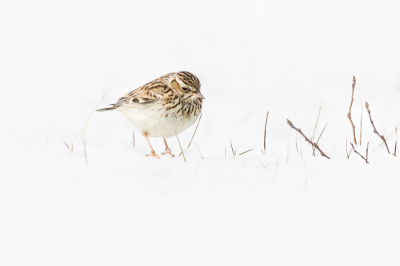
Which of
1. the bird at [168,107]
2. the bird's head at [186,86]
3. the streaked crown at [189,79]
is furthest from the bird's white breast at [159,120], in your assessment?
the streaked crown at [189,79]

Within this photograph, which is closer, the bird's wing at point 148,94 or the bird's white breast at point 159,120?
the bird's white breast at point 159,120

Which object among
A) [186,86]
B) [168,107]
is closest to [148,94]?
[168,107]

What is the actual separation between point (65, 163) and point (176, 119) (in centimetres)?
178

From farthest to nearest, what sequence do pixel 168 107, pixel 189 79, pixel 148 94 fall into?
pixel 148 94, pixel 189 79, pixel 168 107

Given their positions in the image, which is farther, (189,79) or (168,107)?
(189,79)

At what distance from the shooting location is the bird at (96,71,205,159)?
21.5ft

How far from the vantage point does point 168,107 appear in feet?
21.4

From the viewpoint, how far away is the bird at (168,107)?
6539 millimetres

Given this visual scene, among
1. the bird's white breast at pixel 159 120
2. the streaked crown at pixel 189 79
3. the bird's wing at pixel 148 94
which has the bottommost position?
the bird's white breast at pixel 159 120

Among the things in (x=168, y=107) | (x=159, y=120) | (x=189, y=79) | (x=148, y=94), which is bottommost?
(x=159, y=120)

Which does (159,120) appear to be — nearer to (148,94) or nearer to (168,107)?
(168,107)

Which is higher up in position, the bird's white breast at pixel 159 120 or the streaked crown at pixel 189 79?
the streaked crown at pixel 189 79

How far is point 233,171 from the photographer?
5.19 metres

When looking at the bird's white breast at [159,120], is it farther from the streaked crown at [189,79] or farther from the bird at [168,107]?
the streaked crown at [189,79]
